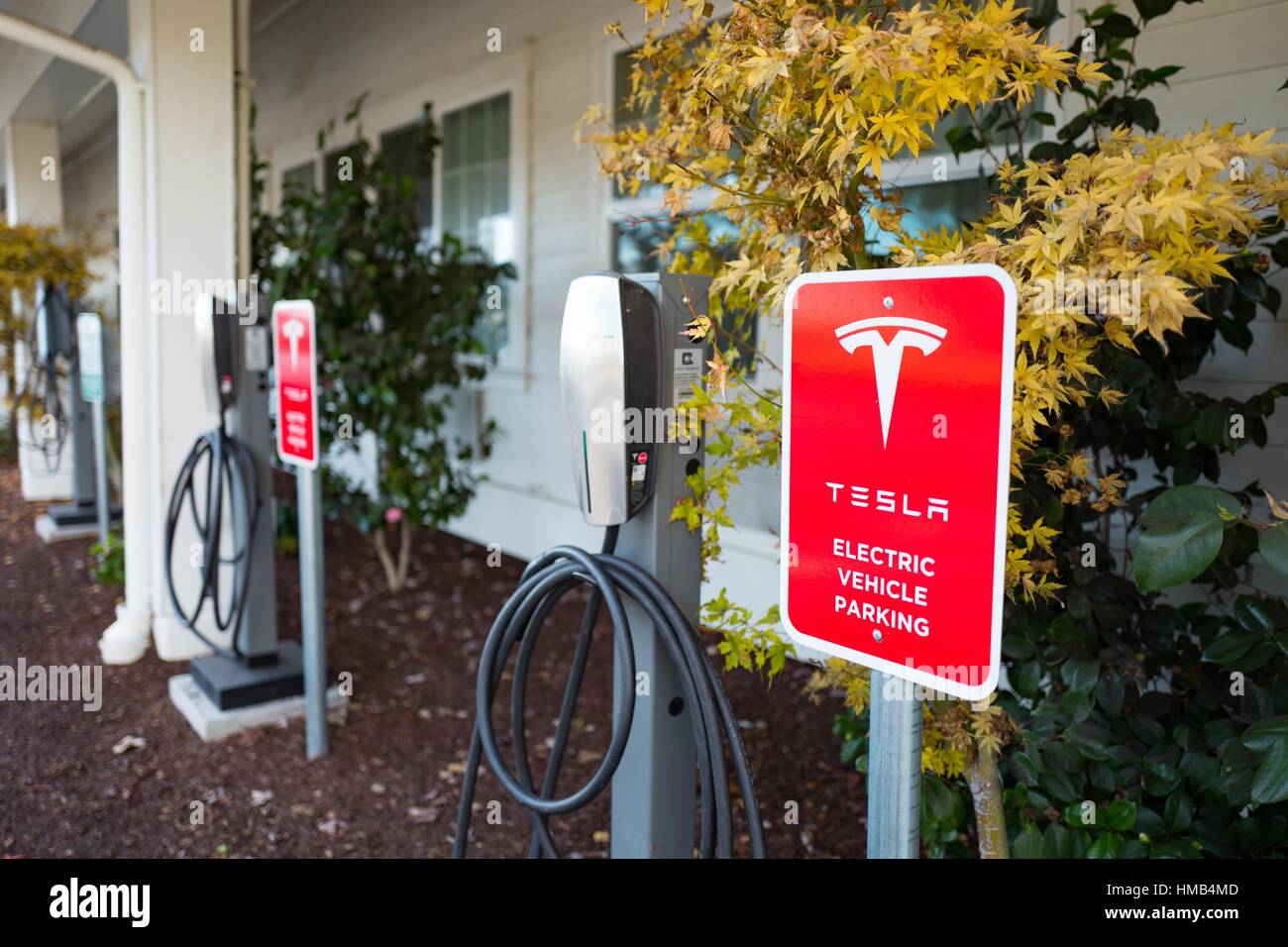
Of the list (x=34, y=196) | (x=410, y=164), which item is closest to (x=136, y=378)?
(x=410, y=164)

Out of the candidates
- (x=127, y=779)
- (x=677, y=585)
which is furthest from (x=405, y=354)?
(x=677, y=585)

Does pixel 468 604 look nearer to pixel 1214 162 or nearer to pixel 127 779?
pixel 127 779

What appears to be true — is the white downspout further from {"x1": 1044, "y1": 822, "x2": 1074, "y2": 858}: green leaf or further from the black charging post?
{"x1": 1044, "y1": 822, "x2": 1074, "y2": 858}: green leaf

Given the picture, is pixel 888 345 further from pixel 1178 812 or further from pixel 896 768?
pixel 1178 812

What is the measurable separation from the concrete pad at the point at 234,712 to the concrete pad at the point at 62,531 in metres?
3.65

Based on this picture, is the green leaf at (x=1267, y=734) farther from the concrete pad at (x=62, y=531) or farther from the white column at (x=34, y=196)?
the white column at (x=34, y=196)

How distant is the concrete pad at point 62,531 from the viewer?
6.79 metres

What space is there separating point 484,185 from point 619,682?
503 centimetres

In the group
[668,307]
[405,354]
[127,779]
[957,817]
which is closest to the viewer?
[668,307]

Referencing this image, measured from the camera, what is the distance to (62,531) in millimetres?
6836

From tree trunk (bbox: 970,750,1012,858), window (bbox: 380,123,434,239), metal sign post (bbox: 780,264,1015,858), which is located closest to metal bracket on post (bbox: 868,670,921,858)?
metal sign post (bbox: 780,264,1015,858)

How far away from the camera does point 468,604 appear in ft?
17.2

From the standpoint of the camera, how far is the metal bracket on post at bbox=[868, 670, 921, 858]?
1158 millimetres

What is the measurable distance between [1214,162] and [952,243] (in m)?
0.38
